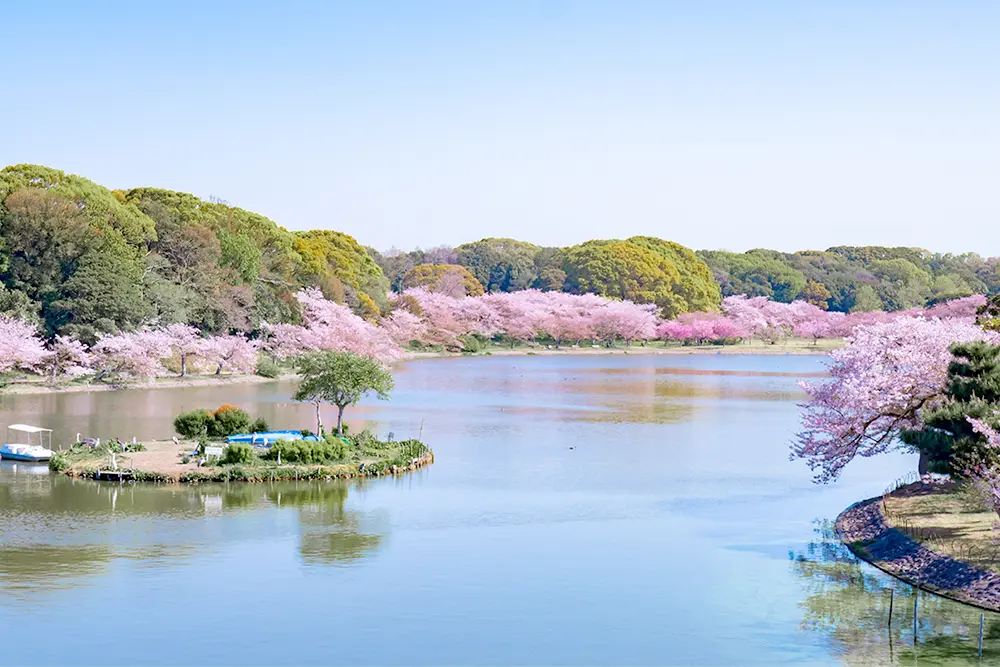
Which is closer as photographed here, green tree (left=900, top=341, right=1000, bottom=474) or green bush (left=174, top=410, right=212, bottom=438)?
green tree (left=900, top=341, right=1000, bottom=474)

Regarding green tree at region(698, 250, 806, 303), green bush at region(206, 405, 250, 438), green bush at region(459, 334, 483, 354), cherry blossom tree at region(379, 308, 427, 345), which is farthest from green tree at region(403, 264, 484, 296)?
green bush at region(206, 405, 250, 438)

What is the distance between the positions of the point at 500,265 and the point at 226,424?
352 feet

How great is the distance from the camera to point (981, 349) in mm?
25078

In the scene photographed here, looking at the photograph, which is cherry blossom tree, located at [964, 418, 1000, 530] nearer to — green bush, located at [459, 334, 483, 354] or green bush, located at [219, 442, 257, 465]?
green bush, located at [219, 442, 257, 465]

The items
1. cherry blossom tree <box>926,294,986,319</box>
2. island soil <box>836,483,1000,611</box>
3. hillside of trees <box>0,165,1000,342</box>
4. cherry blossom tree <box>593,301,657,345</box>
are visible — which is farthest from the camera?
cherry blossom tree <box>593,301,657,345</box>

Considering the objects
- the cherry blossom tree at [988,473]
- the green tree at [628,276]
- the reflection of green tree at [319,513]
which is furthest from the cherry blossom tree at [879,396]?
the green tree at [628,276]

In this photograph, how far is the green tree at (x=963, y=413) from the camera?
23.8 metres

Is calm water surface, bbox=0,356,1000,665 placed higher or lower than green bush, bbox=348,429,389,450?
lower

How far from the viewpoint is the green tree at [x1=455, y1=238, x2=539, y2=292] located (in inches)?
5556

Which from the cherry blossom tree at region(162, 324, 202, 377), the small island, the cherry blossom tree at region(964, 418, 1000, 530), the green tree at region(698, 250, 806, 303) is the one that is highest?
the green tree at region(698, 250, 806, 303)

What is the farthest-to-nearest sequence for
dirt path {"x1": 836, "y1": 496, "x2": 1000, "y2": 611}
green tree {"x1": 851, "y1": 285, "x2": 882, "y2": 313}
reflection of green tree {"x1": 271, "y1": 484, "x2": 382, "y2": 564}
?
green tree {"x1": 851, "y1": 285, "x2": 882, "y2": 313} < reflection of green tree {"x1": 271, "y1": 484, "x2": 382, "y2": 564} < dirt path {"x1": 836, "y1": 496, "x2": 1000, "y2": 611}

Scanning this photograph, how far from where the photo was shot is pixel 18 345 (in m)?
57.1

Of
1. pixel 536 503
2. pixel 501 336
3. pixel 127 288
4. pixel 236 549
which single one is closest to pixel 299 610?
pixel 236 549

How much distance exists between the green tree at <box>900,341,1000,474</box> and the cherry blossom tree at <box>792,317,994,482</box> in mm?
1409
